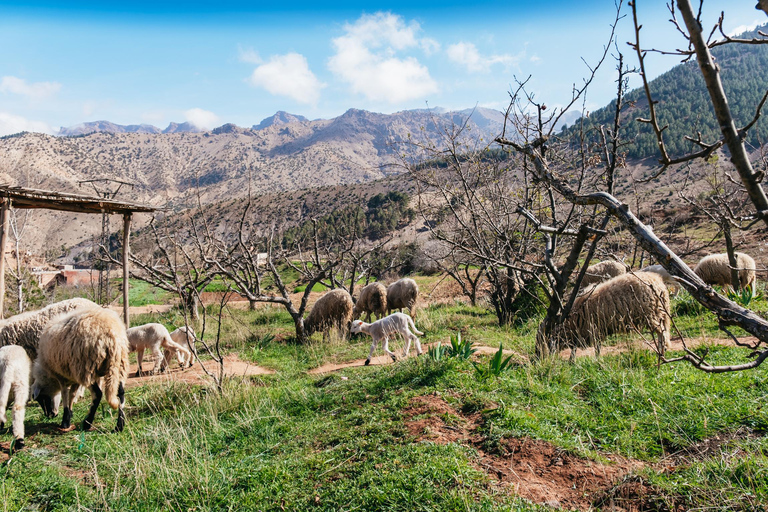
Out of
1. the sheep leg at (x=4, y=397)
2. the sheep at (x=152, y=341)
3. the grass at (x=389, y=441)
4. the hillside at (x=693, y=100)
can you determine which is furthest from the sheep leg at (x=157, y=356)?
the hillside at (x=693, y=100)

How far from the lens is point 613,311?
22.2 feet

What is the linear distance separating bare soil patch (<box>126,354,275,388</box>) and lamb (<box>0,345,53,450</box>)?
6.86 ft

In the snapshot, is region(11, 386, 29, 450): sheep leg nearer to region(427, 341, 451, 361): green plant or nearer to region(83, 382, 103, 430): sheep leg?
region(83, 382, 103, 430): sheep leg

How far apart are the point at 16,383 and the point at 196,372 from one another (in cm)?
314

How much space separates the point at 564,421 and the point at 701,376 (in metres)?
1.76

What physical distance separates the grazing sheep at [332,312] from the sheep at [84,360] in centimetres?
609

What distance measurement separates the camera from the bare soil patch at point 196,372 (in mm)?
7512

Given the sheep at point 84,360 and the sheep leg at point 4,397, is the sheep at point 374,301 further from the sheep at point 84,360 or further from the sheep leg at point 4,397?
the sheep leg at point 4,397

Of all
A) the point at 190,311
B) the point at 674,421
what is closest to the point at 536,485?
the point at 674,421

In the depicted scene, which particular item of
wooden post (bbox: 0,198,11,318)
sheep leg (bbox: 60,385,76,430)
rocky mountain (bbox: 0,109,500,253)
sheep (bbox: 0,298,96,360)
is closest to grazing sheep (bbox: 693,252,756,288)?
rocky mountain (bbox: 0,109,500,253)

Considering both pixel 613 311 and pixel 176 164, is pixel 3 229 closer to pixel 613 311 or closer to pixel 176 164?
pixel 613 311

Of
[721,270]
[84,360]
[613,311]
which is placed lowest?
[84,360]

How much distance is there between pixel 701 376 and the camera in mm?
4496

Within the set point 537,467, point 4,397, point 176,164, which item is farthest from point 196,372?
point 176,164
